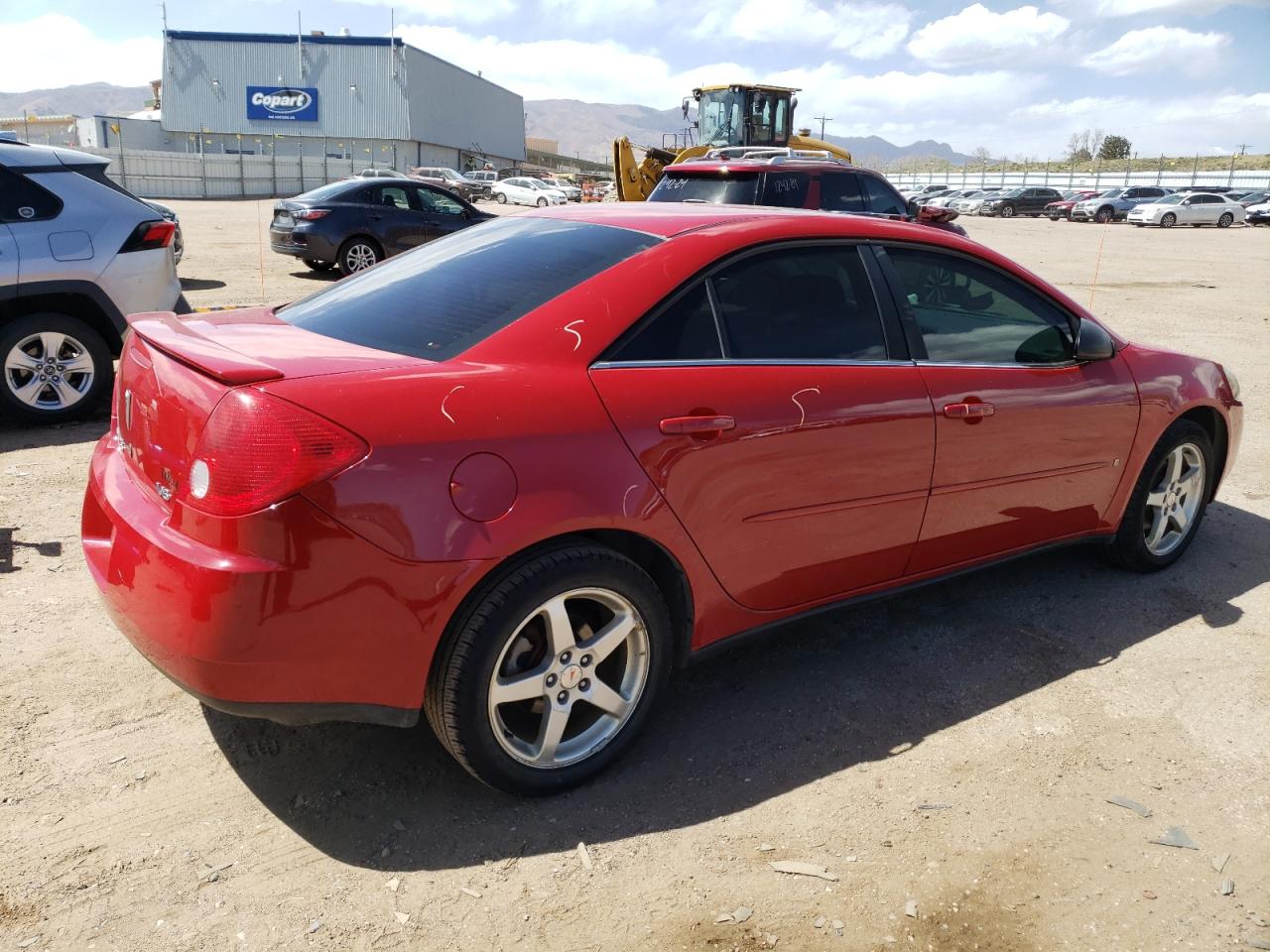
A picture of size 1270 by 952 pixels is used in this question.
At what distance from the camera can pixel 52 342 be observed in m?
6.32

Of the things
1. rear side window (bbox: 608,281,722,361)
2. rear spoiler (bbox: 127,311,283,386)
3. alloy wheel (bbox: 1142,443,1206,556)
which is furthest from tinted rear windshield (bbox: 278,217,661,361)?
alloy wheel (bbox: 1142,443,1206,556)

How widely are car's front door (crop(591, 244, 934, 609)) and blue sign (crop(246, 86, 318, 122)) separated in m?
72.1

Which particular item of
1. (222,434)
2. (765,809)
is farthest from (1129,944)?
(222,434)

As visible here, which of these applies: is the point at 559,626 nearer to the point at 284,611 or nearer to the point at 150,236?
the point at 284,611

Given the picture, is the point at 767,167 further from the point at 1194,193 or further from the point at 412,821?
the point at 1194,193

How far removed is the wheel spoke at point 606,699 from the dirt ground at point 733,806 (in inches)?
8.6

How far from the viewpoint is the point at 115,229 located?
21.0 feet

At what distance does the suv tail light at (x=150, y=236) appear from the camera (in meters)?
6.47

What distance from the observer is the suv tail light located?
647 centimetres

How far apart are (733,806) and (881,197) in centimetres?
1061

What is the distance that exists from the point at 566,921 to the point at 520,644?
0.69m

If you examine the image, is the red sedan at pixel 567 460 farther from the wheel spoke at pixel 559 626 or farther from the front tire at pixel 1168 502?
the front tire at pixel 1168 502

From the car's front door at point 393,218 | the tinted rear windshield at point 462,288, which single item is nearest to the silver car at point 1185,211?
the car's front door at point 393,218

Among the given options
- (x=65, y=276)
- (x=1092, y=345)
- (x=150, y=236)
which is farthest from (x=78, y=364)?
(x=1092, y=345)
